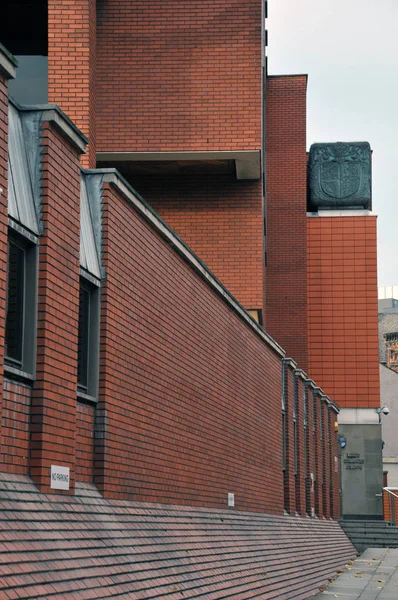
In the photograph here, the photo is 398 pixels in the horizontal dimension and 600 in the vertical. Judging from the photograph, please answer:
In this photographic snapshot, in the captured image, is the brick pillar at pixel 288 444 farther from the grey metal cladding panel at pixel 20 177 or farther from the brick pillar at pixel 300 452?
the grey metal cladding panel at pixel 20 177

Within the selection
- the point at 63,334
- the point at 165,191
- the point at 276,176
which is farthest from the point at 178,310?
the point at 276,176

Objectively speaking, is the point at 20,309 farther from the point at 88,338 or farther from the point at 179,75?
the point at 179,75

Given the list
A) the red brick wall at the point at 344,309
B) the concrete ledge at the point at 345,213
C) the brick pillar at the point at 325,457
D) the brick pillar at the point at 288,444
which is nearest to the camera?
the brick pillar at the point at 288,444

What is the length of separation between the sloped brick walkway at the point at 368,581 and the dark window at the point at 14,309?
435 inches

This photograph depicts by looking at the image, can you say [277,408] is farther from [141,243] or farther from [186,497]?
[141,243]

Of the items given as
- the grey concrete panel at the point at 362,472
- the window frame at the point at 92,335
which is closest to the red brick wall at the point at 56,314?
the window frame at the point at 92,335

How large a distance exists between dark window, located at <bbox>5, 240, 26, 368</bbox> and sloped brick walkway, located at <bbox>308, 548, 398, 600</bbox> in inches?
435

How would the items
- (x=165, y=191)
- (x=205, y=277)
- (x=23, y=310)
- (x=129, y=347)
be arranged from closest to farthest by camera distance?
(x=23, y=310) → (x=129, y=347) → (x=205, y=277) → (x=165, y=191)

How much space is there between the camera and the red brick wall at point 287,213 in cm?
4125

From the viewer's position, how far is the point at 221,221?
21453 mm

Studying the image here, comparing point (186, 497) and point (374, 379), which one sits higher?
point (374, 379)

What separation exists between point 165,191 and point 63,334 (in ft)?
44.0

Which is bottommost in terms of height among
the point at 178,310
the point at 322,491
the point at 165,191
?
the point at 322,491

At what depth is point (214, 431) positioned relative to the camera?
15414 mm
